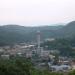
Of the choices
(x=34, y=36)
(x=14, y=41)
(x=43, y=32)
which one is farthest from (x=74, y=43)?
(x=43, y=32)

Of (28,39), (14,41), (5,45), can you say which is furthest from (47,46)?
(28,39)

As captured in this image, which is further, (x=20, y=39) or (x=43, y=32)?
(x=43, y=32)

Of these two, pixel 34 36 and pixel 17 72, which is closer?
pixel 17 72

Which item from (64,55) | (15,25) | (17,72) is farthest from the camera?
(15,25)

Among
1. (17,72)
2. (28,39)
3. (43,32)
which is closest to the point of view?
(17,72)

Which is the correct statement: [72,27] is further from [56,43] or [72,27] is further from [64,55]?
[64,55]

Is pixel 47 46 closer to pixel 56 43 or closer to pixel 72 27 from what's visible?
pixel 56 43

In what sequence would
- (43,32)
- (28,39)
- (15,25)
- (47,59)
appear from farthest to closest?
1. (15,25)
2. (43,32)
3. (28,39)
4. (47,59)

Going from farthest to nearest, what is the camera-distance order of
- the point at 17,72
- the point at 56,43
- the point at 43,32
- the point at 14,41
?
1. the point at 43,32
2. the point at 14,41
3. the point at 56,43
4. the point at 17,72
